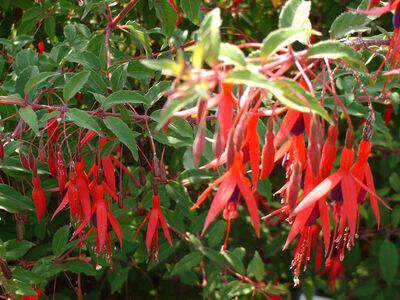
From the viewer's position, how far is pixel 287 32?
0.81 meters

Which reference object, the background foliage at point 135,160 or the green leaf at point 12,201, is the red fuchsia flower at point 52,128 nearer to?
the background foliage at point 135,160

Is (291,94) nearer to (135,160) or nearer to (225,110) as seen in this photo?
(225,110)

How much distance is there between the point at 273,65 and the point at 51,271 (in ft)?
2.91

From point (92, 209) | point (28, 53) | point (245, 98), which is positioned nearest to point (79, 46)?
point (28, 53)

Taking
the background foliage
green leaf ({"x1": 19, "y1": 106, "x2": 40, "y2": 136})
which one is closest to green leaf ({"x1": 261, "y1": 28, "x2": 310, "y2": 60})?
the background foliage

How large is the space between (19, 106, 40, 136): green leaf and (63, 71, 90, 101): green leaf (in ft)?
0.22

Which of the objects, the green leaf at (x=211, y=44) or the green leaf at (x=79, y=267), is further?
the green leaf at (x=79, y=267)

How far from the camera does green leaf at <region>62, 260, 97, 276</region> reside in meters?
1.56

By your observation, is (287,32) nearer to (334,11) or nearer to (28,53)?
(28,53)

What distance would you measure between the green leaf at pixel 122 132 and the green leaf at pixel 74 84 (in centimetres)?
7

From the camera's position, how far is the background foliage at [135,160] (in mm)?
1336

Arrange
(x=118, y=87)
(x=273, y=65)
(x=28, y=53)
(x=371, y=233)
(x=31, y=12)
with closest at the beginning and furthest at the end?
(x=273, y=65), (x=118, y=87), (x=28, y=53), (x=31, y=12), (x=371, y=233)

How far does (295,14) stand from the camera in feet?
Answer: 3.24

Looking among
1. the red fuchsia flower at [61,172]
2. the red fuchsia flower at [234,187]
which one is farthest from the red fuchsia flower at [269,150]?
the red fuchsia flower at [61,172]
